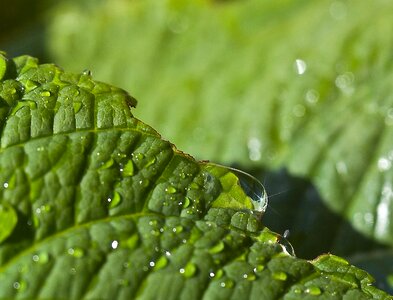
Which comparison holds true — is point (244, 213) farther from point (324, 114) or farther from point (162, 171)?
point (324, 114)

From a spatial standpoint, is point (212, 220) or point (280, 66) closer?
point (212, 220)

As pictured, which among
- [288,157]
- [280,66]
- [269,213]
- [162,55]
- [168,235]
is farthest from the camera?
[162,55]

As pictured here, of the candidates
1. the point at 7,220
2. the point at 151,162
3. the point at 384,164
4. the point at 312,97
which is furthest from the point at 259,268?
the point at 312,97

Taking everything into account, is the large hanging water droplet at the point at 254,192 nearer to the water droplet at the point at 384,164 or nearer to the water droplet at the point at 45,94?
the water droplet at the point at 45,94

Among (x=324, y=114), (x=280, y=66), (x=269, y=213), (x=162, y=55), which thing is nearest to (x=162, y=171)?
(x=269, y=213)

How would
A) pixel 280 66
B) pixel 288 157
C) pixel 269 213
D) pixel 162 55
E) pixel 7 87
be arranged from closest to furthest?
pixel 7 87 < pixel 269 213 < pixel 288 157 < pixel 280 66 < pixel 162 55

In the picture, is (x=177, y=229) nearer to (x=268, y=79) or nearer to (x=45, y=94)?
(x=45, y=94)

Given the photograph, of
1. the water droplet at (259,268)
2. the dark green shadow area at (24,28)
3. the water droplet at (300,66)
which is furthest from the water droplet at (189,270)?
the dark green shadow area at (24,28)

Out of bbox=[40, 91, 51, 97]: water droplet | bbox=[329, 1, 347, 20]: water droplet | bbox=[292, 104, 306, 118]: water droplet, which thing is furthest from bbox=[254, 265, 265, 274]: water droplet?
bbox=[329, 1, 347, 20]: water droplet
